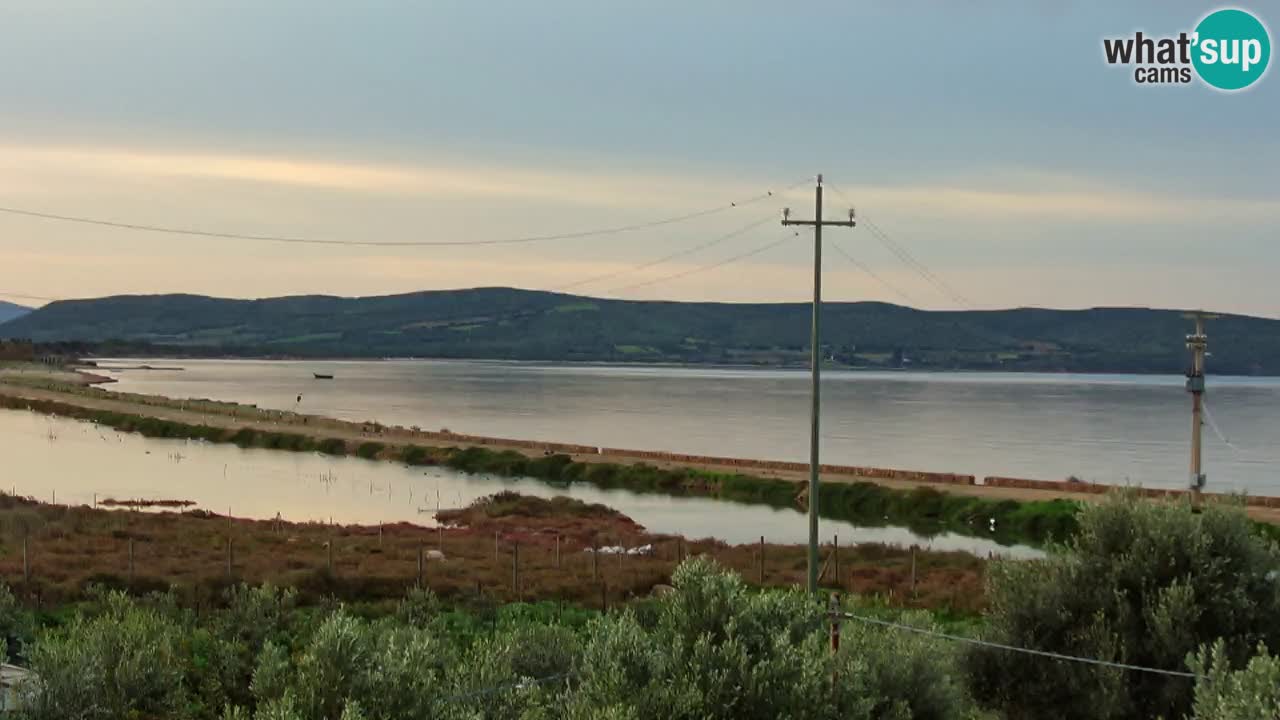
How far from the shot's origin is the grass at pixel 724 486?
69938 mm

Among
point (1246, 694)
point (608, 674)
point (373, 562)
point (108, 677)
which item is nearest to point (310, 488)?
point (373, 562)

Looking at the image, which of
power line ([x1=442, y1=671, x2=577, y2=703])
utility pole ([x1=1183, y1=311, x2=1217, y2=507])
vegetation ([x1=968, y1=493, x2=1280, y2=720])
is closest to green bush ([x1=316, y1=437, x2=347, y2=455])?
utility pole ([x1=1183, y1=311, x2=1217, y2=507])

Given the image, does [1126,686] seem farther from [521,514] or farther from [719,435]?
[719,435]

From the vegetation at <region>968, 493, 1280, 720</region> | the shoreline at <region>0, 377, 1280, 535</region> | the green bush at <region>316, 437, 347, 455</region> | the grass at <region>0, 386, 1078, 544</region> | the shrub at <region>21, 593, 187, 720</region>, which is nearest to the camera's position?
the shrub at <region>21, 593, 187, 720</region>

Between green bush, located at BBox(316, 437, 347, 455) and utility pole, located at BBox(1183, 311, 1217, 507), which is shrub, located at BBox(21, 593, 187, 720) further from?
green bush, located at BBox(316, 437, 347, 455)

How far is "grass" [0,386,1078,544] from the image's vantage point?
229 ft

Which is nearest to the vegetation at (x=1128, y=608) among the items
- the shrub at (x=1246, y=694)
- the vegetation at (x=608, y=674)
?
the vegetation at (x=608, y=674)

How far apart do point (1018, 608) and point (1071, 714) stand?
2.06m

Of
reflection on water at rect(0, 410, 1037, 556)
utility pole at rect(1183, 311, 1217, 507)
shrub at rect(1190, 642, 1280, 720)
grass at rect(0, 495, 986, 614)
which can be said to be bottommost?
reflection on water at rect(0, 410, 1037, 556)

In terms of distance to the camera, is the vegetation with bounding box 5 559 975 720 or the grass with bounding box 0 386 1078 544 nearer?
the vegetation with bounding box 5 559 975 720

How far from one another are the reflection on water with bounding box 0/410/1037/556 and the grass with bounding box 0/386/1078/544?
256cm

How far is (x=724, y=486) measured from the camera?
86438 millimetres

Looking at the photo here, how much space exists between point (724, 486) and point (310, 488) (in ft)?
93.3

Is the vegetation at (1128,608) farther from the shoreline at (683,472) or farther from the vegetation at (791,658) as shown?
the shoreline at (683,472)
